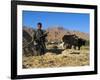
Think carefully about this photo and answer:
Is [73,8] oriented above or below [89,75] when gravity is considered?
above

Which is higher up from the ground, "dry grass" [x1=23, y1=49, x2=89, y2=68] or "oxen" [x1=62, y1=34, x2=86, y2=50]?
"oxen" [x1=62, y1=34, x2=86, y2=50]

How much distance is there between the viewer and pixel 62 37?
204 centimetres

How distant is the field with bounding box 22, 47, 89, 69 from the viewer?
6.37 ft

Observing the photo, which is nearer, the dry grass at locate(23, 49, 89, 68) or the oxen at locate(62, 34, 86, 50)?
the dry grass at locate(23, 49, 89, 68)

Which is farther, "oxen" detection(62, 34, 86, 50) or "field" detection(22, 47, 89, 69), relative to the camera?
"oxen" detection(62, 34, 86, 50)

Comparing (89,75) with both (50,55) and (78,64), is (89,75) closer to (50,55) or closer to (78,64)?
(78,64)

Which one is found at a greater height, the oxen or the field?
the oxen

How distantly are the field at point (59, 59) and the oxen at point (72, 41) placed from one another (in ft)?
0.16

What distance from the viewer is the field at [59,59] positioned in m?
1.94

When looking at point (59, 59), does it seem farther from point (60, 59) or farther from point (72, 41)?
point (72, 41)

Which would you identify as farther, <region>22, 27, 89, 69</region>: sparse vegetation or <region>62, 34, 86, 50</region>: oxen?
<region>62, 34, 86, 50</region>: oxen

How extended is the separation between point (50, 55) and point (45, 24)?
0.29 meters

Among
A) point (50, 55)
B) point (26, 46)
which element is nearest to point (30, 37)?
point (26, 46)

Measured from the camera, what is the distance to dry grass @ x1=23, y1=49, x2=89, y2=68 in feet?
6.37
